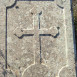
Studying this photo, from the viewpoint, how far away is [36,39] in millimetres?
4695

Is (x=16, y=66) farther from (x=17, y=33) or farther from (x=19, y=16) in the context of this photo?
(x=19, y=16)

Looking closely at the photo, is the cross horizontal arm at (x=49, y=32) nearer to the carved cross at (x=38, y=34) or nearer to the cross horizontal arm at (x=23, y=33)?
the carved cross at (x=38, y=34)

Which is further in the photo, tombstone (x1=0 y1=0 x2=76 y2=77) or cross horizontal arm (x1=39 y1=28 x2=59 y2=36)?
cross horizontal arm (x1=39 y1=28 x2=59 y2=36)

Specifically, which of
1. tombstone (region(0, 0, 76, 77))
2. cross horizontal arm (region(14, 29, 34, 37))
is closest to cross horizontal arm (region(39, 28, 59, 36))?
tombstone (region(0, 0, 76, 77))

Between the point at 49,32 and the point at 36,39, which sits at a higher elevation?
the point at 49,32

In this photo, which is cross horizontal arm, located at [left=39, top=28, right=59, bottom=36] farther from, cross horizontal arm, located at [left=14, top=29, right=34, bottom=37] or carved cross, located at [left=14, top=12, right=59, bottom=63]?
cross horizontal arm, located at [left=14, top=29, right=34, bottom=37]

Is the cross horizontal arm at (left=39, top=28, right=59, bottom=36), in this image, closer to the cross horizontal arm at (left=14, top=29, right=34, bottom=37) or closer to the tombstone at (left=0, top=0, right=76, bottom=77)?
the tombstone at (left=0, top=0, right=76, bottom=77)

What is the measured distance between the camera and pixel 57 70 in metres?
4.61

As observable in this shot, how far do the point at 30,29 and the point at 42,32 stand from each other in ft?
1.89

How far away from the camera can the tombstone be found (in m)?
4.55

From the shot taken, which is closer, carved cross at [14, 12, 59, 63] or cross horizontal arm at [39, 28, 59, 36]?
carved cross at [14, 12, 59, 63]

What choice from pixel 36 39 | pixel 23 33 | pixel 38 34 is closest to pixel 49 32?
pixel 38 34

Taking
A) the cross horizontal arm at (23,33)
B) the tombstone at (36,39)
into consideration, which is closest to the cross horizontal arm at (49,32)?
the tombstone at (36,39)

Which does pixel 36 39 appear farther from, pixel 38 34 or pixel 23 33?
pixel 23 33
